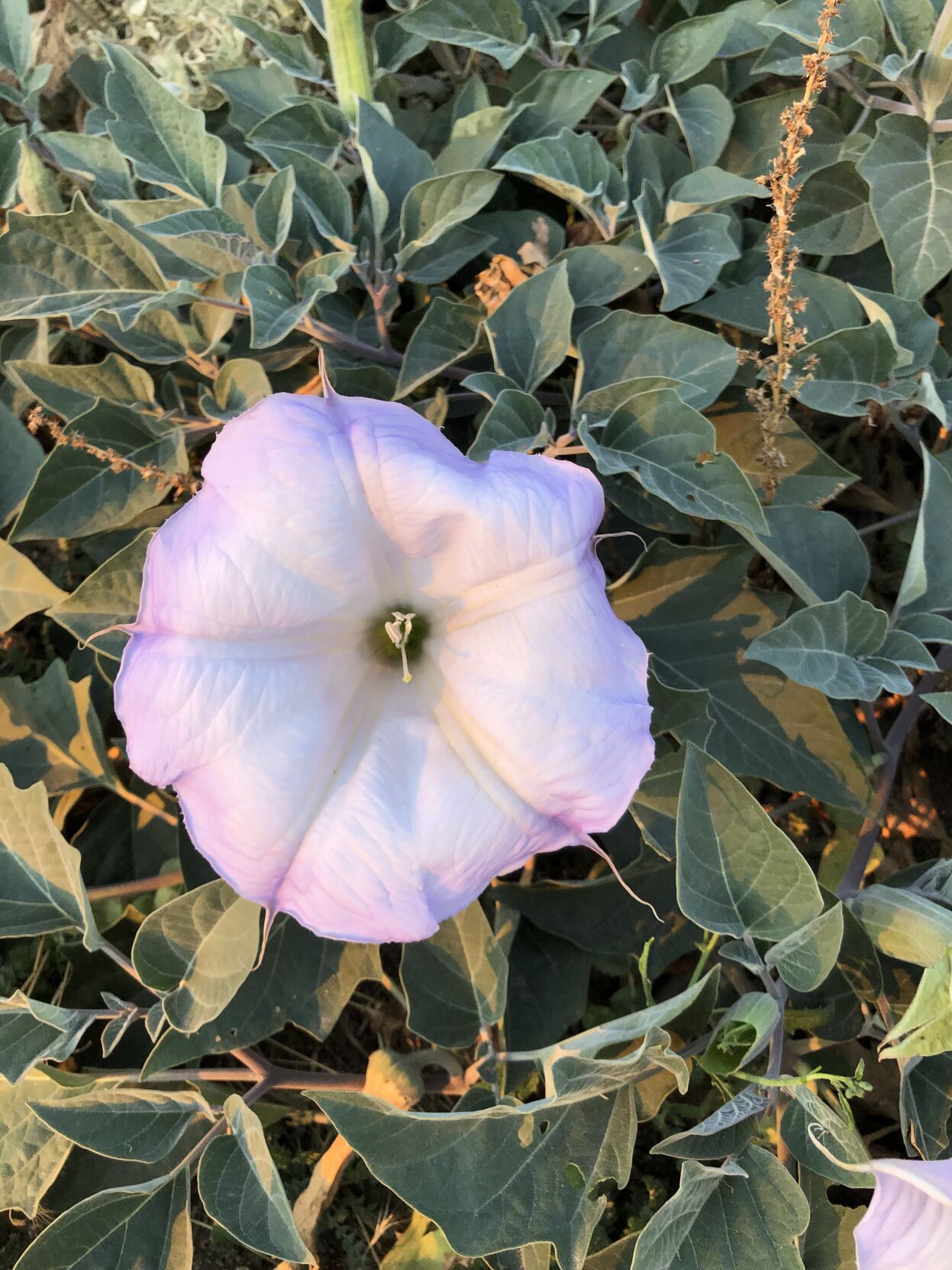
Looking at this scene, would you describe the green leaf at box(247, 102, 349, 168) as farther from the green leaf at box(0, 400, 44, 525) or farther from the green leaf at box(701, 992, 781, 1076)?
the green leaf at box(701, 992, 781, 1076)

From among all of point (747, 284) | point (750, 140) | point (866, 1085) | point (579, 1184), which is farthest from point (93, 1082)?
point (750, 140)

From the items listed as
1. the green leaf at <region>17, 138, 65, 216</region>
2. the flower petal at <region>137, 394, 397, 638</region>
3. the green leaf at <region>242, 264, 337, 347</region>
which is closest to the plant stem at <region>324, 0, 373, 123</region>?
the green leaf at <region>242, 264, 337, 347</region>

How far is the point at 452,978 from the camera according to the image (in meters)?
1.09

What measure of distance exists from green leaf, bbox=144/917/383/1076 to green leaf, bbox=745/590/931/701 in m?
0.57

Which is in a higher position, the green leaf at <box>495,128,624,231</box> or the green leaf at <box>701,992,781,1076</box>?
the green leaf at <box>495,128,624,231</box>

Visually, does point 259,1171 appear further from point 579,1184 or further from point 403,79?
point 403,79

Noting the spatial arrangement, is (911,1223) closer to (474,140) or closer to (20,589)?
(20,589)

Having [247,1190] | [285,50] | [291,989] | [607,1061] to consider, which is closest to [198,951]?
[291,989]

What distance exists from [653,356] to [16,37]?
2.96 ft

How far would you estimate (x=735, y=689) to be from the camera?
Answer: 3.84 feet

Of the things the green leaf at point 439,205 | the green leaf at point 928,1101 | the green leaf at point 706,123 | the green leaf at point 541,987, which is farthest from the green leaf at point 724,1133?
the green leaf at point 706,123

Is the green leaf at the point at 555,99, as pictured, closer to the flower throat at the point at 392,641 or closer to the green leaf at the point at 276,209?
the green leaf at the point at 276,209

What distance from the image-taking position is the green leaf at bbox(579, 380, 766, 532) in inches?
38.6

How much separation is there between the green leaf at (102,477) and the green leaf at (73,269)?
0.12m
